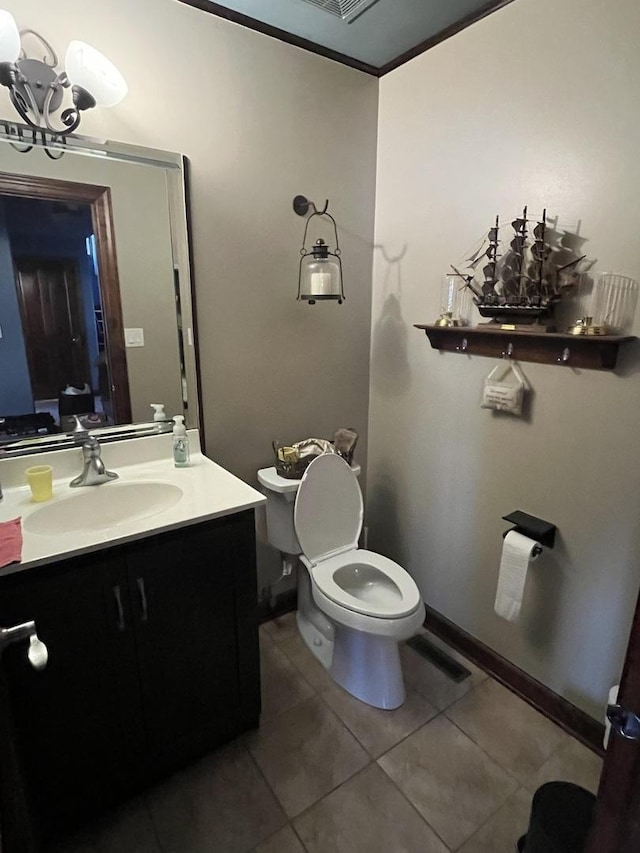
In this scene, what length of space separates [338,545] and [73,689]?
108cm

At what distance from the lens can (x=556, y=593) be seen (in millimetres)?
1688

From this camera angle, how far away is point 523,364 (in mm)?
1671

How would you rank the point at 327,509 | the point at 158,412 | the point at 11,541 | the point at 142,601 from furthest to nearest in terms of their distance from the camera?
the point at 327,509 < the point at 158,412 < the point at 142,601 < the point at 11,541

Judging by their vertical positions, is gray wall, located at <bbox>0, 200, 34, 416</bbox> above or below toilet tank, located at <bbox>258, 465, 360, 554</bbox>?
above

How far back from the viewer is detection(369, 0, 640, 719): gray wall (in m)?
1.39

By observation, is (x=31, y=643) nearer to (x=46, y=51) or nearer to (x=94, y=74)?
(x=94, y=74)

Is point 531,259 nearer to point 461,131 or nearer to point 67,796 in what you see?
point 461,131

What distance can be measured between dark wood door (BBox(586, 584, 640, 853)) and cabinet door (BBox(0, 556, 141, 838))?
1118mm

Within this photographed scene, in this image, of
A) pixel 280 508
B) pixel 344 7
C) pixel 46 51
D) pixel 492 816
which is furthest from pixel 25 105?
pixel 492 816

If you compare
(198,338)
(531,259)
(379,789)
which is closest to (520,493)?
(531,259)

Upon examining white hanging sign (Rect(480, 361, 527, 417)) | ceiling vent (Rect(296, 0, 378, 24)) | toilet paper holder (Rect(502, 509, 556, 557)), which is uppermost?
ceiling vent (Rect(296, 0, 378, 24))

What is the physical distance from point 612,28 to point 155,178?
144 centimetres

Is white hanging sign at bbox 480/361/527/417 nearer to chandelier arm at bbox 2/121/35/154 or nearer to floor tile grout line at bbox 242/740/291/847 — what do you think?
floor tile grout line at bbox 242/740/291/847

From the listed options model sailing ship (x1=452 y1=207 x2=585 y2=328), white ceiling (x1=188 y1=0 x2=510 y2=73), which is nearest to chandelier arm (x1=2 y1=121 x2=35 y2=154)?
white ceiling (x1=188 y1=0 x2=510 y2=73)
